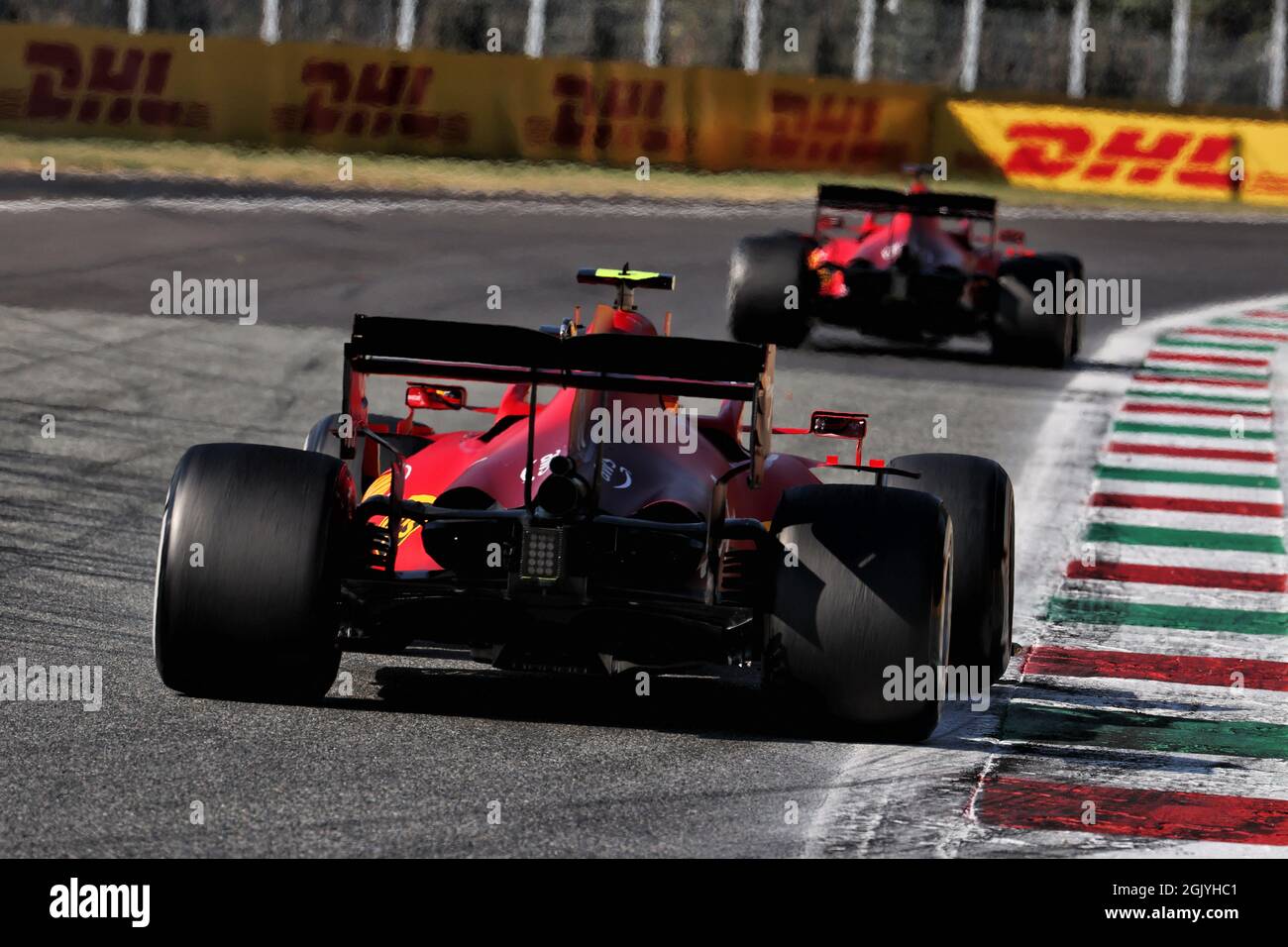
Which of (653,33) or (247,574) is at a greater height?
(653,33)

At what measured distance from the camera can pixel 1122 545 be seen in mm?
Result: 11961

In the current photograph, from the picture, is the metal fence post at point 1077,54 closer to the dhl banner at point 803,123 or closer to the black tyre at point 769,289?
the dhl banner at point 803,123

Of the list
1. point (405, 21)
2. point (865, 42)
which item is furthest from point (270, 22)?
point (865, 42)

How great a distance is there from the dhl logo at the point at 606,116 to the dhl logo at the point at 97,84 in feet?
16.7

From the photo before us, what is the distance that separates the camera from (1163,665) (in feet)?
30.5

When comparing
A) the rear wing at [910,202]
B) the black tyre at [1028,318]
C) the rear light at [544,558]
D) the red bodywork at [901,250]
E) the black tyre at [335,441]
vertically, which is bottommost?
the black tyre at [1028,318]

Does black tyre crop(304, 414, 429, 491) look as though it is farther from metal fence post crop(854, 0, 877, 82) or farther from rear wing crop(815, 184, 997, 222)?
metal fence post crop(854, 0, 877, 82)

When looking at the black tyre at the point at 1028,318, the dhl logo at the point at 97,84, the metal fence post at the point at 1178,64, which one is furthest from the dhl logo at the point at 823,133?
the black tyre at the point at 1028,318

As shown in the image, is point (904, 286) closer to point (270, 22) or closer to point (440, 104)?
point (440, 104)

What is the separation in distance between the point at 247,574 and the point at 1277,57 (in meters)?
32.0

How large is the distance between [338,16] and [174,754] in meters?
28.9

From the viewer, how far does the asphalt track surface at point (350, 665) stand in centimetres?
633
